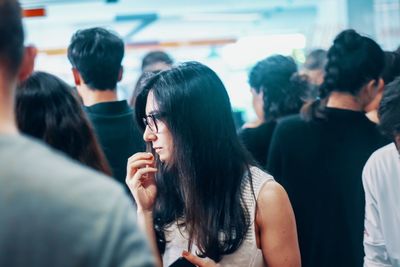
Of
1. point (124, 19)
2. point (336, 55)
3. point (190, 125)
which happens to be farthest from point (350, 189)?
point (124, 19)

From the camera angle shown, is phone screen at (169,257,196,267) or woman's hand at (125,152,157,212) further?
woman's hand at (125,152,157,212)

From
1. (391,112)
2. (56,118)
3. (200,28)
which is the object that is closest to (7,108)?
(56,118)

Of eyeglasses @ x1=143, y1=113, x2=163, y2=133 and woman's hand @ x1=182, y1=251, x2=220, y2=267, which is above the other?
eyeglasses @ x1=143, y1=113, x2=163, y2=133

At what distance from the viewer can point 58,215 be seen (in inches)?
31.3

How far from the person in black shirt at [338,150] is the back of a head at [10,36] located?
6.33ft

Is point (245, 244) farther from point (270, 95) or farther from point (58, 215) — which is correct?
point (270, 95)

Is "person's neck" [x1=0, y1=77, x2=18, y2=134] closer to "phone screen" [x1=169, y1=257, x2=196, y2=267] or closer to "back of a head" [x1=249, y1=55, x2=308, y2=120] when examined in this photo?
"phone screen" [x1=169, y1=257, x2=196, y2=267]

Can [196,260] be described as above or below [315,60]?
above

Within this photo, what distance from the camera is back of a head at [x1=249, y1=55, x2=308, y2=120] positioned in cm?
333

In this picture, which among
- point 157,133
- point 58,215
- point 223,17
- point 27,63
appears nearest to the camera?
point 58,215

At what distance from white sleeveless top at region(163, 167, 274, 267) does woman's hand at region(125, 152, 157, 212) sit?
99mm

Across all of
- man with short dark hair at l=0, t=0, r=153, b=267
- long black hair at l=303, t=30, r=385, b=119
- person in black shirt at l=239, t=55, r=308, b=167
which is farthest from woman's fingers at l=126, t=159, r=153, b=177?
person in black shirt at l=239, t=55, r=308, b=167

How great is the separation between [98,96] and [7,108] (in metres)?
1.77

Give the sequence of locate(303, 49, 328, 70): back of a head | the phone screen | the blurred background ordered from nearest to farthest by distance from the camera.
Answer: the phone screen < locate(303, 49, 328, 70): back of a head < the blurred background
